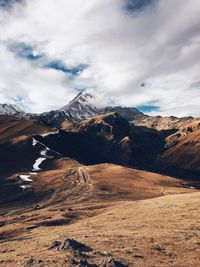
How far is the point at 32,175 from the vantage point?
14288 cm

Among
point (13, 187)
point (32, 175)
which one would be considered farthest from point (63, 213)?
point (32, 175)

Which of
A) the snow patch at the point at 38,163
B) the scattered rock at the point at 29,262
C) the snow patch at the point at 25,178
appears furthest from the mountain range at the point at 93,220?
the snow patch at the point at 38,163

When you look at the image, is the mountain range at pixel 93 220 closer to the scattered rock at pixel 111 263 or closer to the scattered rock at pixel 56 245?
the scattered rock at pixel 111 263

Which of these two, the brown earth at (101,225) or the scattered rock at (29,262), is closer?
the scattered rock at (29,262)

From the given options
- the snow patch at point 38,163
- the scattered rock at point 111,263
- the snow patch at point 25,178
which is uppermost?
the snow patch at point 38,163

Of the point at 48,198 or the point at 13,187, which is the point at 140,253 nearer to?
the point at 48,198

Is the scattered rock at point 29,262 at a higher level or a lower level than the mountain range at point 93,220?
lower

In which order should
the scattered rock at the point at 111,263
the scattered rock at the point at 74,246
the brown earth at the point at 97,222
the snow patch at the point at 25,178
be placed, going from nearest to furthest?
the scattered rock at the point at 111,263 < the brown earth at the point at 97,222 < the scattered rock at the point at 74,246 < the snow patch at the point at 25,178

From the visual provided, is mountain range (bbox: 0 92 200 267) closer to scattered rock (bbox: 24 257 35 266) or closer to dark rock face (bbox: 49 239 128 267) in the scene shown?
dark rock face (bbox: 49 239 128 267)

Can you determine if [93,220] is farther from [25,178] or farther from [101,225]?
[25,178]

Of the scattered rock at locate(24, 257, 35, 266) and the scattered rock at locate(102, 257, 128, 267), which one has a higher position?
the scattered rock at locate(102, 257, 128, 267)

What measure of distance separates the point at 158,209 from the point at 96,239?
84.0 feet

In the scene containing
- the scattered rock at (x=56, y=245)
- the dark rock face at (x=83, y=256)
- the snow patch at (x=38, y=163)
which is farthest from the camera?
the snow patch at (x=38, y=163)

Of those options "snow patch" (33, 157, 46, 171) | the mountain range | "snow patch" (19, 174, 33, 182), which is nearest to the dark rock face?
the mountain range
